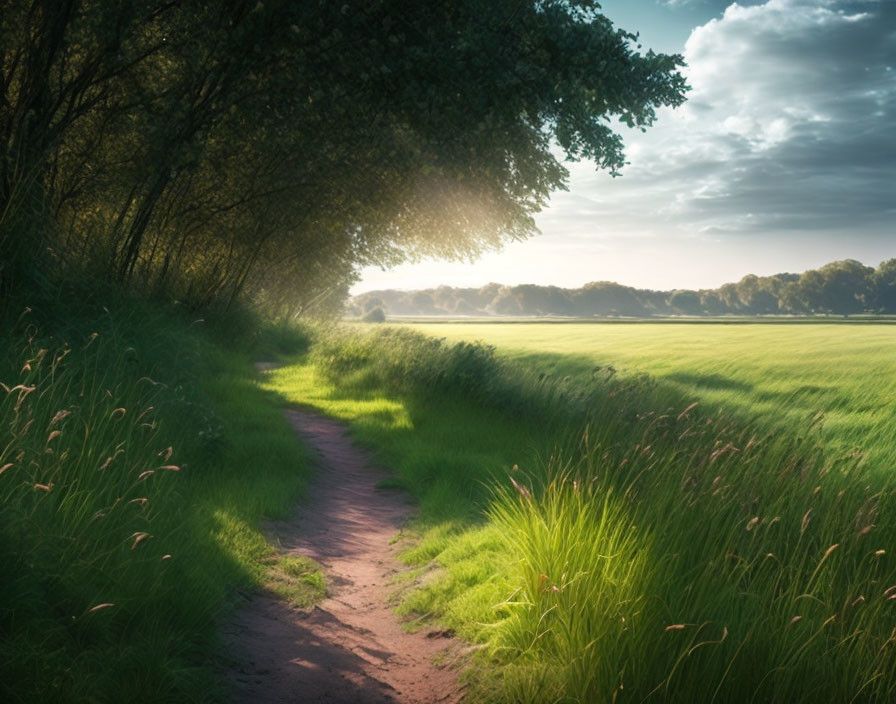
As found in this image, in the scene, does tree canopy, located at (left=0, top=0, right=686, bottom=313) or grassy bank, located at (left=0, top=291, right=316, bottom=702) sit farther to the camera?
tree canopy, located at (left=0, top=0, right=686, bottom=313)

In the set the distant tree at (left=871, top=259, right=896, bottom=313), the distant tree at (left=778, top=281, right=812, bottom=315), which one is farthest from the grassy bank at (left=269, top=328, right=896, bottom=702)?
the distant tree at (left=778, top=281, right=812, bottom=315)

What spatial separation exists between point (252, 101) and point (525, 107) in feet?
17.0

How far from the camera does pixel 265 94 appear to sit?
12062 millimetres

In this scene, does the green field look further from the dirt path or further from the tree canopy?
the tree canopy

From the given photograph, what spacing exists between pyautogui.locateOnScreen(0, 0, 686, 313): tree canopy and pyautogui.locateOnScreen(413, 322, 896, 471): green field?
5.62 metres

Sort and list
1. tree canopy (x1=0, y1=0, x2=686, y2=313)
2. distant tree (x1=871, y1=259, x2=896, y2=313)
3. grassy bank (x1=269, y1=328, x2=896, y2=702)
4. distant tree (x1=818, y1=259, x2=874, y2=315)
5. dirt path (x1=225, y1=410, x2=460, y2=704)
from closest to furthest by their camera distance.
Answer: grassy bank (x1=269, y1=328, x2=896, y2=702)
dirt path (x1=225, y1=410, x2=460, y2=704)
tree canopy (x1=0, y1=0, x2=686, y2=313)
distant tree (x1=871, y1=259, x2=896, y2=313)
distant tree (x1=818, y1=259, x2=874, y2=315)

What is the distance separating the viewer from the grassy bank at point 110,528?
3.52 meters

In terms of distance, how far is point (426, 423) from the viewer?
12.7m

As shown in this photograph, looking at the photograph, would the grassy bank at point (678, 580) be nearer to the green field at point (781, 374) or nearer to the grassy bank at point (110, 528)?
the green field at point (781, 374)

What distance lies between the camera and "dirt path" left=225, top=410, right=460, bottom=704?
4203 mm

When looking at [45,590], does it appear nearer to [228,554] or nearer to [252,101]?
[228,554]

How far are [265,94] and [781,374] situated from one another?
1493 centimetres

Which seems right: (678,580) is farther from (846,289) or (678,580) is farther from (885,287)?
(846,289)

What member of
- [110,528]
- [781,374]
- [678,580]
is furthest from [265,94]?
[781,374]
